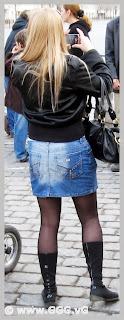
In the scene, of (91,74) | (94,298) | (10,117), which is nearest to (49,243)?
(94,298)

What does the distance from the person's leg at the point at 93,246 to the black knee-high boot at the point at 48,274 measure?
0.21 meters

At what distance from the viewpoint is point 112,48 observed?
7582 mm

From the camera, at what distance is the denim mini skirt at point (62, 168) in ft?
12.3

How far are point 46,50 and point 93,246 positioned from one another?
3.93ft

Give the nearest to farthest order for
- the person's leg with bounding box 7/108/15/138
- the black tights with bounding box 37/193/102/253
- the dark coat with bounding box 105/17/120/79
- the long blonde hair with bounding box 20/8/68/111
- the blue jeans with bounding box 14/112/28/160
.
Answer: the long blonde hair with bounding box 20/8/68/111 → the black tights with bounding box 37/193/102/253 → the dark coat with bounding box 105/17/120/79 → the blue jeans with bounding box 14/112/28/160 → the person's leg with bounding box 7/108/15/138

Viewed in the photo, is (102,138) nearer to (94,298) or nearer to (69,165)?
(69,165)

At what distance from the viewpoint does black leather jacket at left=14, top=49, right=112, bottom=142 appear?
3674 millimetres

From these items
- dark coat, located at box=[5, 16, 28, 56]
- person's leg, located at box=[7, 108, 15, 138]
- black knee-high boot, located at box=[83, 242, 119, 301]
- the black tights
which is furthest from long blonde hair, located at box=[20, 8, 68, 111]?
person's leg, located at box=[7, 108, 15, 138]

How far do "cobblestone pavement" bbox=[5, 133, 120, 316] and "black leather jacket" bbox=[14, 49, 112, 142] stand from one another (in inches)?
41.0

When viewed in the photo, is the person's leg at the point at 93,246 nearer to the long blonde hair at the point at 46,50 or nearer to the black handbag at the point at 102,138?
the black handbag at the point at 102,138

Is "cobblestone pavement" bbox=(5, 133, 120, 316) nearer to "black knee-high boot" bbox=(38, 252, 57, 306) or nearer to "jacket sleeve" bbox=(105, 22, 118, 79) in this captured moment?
"black knee-high boot" bbox=(38, 252, 57, 306)

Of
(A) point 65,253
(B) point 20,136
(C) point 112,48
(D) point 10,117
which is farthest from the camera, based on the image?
(D) point 10,117

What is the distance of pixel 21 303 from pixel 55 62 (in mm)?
1504

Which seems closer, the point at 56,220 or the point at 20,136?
the point at 56,220
